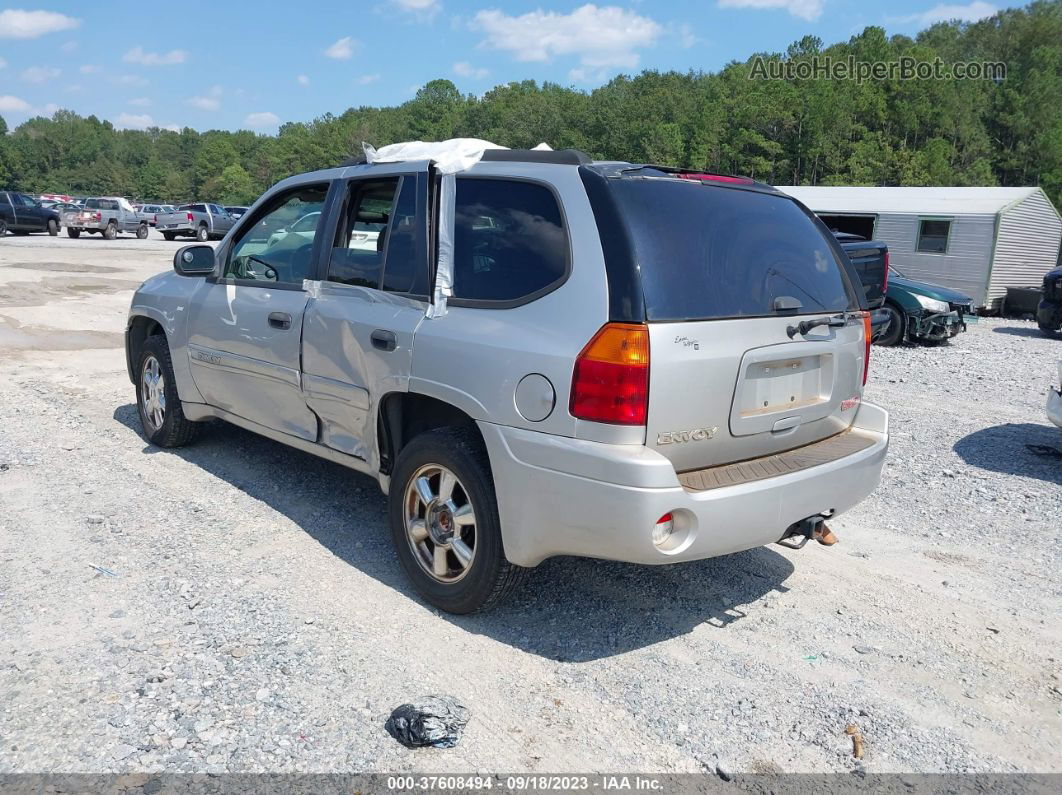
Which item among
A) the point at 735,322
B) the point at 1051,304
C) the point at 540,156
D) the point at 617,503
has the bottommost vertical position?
the point at 1051,304

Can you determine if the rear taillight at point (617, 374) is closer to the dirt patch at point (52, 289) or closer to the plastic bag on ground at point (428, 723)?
the plastic bag on ground at point (428, 723)

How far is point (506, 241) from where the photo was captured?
3.41 metres

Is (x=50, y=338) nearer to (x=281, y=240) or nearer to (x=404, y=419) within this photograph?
(x=281, y=240)

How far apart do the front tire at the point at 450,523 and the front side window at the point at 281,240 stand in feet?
4.48

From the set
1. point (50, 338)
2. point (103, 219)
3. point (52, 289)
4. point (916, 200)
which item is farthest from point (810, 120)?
point (50, 338)

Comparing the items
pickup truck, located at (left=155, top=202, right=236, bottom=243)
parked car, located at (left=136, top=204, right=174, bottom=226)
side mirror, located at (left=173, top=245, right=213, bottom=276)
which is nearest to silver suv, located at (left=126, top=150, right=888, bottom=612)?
side mirror, located at (left=173, top=245, right=213, bottom=276)

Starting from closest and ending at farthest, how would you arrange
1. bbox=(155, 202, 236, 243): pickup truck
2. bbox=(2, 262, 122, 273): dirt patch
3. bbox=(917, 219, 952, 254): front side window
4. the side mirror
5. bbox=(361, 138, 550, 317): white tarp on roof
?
bbox=(361, 138, 550, 317): white tarp on roof < the side mirror < bbox=(2, 262, 122, 273): dirt patch < bbox=(917, 219, 952, 254): front side window < bbox=(155, 202, 236, 243): pickup truck

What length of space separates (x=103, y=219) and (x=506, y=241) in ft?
123

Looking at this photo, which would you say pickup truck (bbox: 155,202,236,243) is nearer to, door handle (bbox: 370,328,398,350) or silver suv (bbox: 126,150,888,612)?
silver suv (bbox: 126,150,888,612)

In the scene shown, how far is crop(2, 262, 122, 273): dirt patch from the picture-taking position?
19359mm

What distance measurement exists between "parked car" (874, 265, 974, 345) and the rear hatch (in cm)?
981

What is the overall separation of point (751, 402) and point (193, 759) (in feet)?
7.69

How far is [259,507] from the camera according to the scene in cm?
478

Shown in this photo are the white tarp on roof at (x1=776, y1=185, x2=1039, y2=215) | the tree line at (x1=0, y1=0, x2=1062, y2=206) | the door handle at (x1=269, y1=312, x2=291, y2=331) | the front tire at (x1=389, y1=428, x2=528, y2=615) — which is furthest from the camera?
the tree line at (x1=0, y1=0, x2=1062, y2=206)
